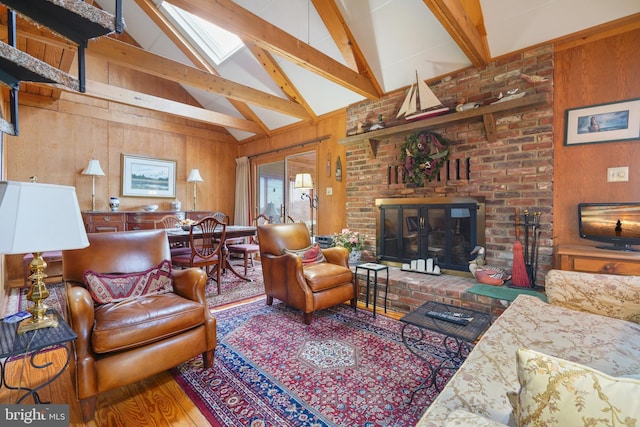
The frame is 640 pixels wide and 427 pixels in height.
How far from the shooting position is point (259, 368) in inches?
76.0

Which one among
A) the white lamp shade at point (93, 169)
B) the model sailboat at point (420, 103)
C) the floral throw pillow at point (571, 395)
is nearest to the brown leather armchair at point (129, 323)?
the floral throw pillow at point (571, 395)

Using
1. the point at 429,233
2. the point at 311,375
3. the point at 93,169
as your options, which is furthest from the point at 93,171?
the point at 429,233

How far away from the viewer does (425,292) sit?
2844 mm

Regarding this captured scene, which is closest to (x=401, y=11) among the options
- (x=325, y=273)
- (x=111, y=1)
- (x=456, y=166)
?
(x=456, y=166)

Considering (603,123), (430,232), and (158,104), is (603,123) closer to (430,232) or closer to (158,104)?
(430,232)

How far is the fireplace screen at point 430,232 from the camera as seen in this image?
3.18 m

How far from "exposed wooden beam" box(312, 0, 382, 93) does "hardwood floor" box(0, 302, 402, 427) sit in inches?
144

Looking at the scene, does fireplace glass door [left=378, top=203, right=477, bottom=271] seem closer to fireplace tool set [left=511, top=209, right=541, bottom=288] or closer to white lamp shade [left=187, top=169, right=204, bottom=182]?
fireplace tool set [left=511, top=209, right=541, bottom=288]

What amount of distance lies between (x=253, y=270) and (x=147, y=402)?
322 cm

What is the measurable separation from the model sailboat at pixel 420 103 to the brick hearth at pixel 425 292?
1.81 metres

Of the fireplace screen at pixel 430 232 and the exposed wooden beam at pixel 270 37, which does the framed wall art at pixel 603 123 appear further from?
A: the exposed wooden beam at pixel 270 37

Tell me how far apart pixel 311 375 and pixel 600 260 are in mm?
2273

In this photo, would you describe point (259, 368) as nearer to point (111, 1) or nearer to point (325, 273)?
point (325, 273)

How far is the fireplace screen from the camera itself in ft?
10.4
